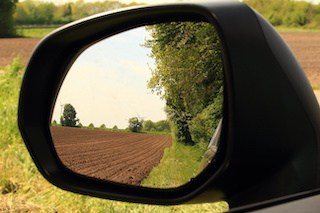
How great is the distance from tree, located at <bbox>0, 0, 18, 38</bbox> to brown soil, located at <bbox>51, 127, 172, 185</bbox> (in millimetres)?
20411

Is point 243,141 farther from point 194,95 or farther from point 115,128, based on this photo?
point 115,128

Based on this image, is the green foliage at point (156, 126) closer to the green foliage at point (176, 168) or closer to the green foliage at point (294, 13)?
the green foliage at point (176, 168)

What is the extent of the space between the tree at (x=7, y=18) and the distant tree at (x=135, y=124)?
20688 millimetres

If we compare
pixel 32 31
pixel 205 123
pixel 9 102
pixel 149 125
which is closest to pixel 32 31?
pixel 32 31

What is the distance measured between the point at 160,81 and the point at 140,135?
0.18 m

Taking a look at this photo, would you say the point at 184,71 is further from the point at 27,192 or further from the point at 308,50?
the point at 308,50

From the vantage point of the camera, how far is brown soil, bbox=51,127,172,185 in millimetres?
1381

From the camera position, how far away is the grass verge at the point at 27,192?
4645 millimetres

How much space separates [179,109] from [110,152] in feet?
1.13

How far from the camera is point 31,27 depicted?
27.9m

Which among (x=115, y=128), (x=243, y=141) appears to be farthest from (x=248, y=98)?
(x=115, y=128)

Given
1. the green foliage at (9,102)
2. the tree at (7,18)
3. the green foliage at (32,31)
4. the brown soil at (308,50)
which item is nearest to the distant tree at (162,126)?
the green foliage at (9,102)

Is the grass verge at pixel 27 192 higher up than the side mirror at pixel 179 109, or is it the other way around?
the side mirror at pixel 179 109

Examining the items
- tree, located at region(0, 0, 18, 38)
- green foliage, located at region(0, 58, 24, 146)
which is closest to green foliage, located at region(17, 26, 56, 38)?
tree, located at region(0, 0, 18, 38)
